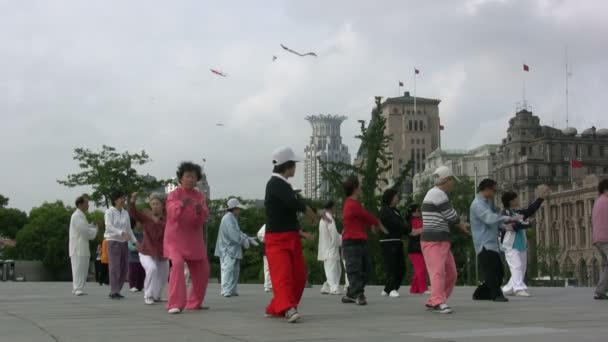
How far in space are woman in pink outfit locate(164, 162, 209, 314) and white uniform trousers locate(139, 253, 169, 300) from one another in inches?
99.3

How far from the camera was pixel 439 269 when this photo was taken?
1316 cm

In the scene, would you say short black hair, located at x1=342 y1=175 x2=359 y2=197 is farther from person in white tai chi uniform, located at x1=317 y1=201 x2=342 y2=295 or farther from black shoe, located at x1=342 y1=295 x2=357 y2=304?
person in white tai chi uniform, located at x1=317 y1=201 x2=342 y2=295

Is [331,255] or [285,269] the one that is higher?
[331,255]

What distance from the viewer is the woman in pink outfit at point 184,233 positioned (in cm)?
1359

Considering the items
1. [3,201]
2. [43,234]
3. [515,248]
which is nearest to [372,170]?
[515,248]

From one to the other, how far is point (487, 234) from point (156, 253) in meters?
5.33

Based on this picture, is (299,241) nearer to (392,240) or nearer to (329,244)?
(392,240)

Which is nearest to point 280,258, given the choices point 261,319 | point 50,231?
point 261,319

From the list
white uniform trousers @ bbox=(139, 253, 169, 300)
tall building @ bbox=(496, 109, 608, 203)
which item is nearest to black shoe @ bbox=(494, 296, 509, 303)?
white uniform trousers @ bbox=(139, 253, 169, 300)

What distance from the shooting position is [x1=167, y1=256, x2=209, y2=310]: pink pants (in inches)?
535

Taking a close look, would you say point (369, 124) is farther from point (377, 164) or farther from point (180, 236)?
point (180, 236)

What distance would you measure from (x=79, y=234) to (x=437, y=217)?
8.98m

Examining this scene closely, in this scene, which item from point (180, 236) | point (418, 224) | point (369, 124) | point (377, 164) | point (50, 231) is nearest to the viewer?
point (180, 236)

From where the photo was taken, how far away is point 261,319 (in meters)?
12.0
